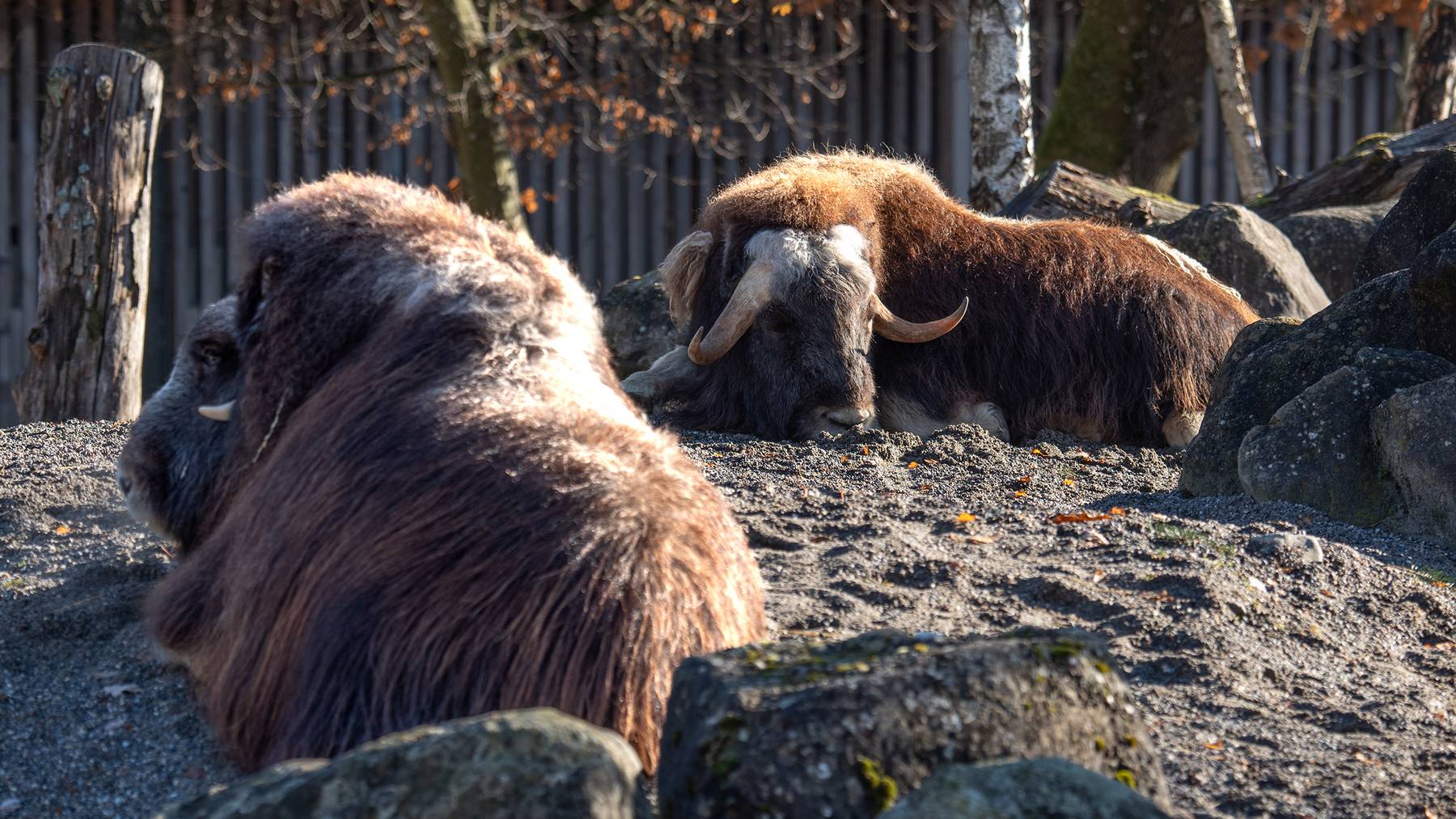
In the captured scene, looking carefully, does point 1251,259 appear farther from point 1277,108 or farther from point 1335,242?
point 1277,108

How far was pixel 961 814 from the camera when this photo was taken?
1.78 m

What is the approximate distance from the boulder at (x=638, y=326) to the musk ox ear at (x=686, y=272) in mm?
895

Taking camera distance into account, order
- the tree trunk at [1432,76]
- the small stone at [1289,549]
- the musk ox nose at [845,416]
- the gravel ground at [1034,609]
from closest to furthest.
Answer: the gravel ground at [1034,609], the small stone at [1289,549], the musk ox nose at [845,416], the tree trunk at [1432,76]

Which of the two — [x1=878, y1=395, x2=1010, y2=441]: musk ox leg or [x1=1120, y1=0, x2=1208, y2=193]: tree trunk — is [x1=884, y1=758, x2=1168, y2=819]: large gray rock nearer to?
[x1=878, y1=395, x2=1010, y2=441]: musk ox leg

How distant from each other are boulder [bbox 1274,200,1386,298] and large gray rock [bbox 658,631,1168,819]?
5987 millimetres

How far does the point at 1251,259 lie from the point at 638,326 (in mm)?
2754

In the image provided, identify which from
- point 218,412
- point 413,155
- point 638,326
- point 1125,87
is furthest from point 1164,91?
point 218,412

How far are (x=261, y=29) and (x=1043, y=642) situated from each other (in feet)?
32.5

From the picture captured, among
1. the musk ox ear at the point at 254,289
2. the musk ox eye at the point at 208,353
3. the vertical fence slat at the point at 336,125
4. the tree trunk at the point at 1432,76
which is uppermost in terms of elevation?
the tree trunk at the point at 1432,76

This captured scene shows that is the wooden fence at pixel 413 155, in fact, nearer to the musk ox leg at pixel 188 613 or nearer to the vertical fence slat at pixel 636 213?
the vertical fence slat at pixel 636 213

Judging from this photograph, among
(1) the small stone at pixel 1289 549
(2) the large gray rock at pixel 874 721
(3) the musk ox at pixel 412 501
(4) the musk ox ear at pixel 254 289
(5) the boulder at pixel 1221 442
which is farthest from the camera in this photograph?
(5) the boulder at pixel 1221 442

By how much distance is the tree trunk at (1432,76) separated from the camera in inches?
413

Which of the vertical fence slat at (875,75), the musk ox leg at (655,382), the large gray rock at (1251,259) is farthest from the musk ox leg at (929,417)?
the vertical fence slat at (875,75)

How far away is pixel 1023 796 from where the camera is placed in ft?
5.97
